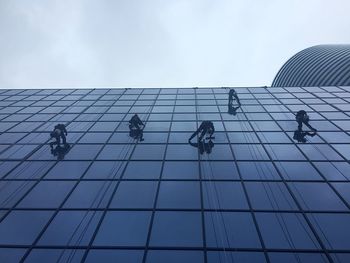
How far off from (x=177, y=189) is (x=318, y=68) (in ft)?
206

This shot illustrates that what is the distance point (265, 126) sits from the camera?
26.7 metres

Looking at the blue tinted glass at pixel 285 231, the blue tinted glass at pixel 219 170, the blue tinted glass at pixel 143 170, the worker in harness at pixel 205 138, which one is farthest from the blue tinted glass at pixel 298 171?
the blue tinted glass at pixel 143 170

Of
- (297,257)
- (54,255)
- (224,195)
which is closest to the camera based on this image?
(297,257)

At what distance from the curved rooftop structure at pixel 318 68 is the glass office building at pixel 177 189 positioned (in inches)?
1501

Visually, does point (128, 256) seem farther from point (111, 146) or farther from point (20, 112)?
point (20, 112)

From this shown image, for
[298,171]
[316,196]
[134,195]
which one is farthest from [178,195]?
[298,171]

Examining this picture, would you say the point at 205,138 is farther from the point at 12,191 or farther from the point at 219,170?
the point at 12,191

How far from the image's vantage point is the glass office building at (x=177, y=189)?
46.4 ft

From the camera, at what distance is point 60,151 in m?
23.4

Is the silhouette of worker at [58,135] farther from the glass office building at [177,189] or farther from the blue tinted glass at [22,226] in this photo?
the blue tinted glass at [22,226]

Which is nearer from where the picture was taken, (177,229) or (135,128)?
(177,229)

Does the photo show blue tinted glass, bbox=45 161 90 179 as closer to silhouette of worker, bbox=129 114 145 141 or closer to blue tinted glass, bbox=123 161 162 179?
blue tinted glass, bbox=123 161 162 179

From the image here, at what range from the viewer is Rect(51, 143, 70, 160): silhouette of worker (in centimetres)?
2280

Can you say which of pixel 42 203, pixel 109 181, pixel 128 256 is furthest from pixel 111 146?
pixel 128 256
